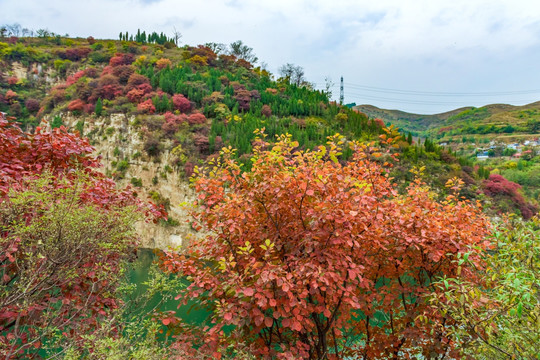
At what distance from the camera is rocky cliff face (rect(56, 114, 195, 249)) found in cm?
1853

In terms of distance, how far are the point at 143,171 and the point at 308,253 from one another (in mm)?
20186

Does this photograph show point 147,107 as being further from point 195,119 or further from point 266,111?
point 266,111

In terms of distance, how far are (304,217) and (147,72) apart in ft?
95.3

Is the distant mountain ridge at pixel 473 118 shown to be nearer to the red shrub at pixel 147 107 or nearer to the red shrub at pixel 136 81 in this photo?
the red shrub at pixel 147 107

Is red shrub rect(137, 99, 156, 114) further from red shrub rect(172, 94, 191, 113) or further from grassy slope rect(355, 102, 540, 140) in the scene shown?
grassy slope rect(355, 102, 540, 140)

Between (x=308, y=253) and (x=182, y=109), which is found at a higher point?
(x=182, y=109)

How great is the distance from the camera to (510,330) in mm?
1847

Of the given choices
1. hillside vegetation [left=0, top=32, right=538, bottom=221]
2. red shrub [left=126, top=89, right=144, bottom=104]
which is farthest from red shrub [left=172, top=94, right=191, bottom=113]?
red shrub [left=126, top=89, right=144, bottom=104]

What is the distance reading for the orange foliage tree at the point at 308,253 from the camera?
2.38 meters

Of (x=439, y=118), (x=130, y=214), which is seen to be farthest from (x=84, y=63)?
(x=439, y=118)

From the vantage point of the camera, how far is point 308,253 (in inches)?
105

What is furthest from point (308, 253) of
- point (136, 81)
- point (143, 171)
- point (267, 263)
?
point (136, 81)

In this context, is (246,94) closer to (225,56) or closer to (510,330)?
(225,56)

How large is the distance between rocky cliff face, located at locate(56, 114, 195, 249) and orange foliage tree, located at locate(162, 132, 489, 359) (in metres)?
15.2
